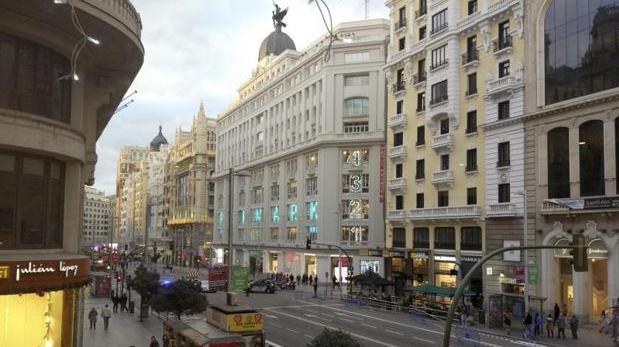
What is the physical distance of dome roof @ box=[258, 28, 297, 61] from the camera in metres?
115

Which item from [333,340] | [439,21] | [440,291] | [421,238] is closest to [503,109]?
[439,21]

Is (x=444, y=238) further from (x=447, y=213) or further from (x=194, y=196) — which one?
(x=194, y=196)

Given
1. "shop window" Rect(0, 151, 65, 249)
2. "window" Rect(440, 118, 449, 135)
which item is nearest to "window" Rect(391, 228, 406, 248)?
"window" Rect(440, 118, 449, 135)

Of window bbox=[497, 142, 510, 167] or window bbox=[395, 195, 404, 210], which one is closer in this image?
window bbox=[497, 142, 510, 167]

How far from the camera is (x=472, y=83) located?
53.5 meters

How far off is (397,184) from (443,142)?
8.51 m

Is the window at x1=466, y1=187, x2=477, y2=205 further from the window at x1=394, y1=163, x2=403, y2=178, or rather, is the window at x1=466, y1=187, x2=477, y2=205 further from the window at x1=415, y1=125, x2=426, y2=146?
the window at x1=394, y1=163, x2=403, y2=178

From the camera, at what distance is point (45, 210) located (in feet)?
58.3

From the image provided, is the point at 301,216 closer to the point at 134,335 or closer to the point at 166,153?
the point at 134,335

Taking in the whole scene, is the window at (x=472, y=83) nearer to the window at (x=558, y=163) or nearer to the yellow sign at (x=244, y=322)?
the window at (x=558, y=163)

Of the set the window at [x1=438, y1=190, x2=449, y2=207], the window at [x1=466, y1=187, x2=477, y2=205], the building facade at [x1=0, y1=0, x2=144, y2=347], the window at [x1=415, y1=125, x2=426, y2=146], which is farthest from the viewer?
the window at [x1=415, y1=125, x2=426, y2=146]

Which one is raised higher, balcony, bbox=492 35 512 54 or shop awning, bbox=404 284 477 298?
balcony, bbox=492 35 512 54

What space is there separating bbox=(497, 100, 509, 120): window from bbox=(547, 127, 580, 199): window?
→ 4.85 metres

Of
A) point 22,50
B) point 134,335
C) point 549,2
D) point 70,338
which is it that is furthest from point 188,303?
point 549,2
